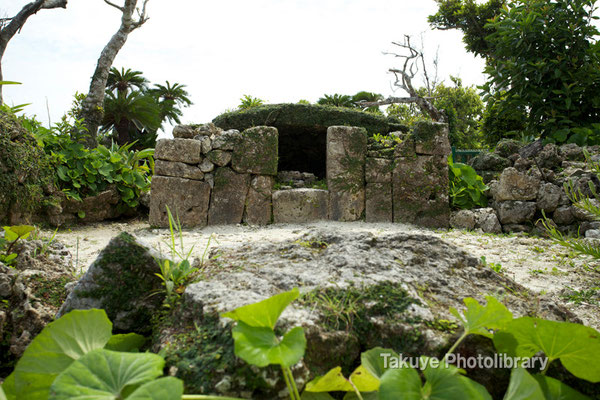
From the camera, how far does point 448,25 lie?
1686 centimetres

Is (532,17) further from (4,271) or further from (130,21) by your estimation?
(130,21)

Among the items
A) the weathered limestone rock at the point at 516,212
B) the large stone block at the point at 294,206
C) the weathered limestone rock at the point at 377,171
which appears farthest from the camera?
the weathered limestone rock at the point at 377,171

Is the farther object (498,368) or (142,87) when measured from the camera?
(142,87)

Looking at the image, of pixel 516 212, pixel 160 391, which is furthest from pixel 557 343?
pixel 516 212

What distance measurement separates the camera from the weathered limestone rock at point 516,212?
584 cm

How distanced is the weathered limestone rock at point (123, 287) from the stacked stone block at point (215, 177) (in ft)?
14.6

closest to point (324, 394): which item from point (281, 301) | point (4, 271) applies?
point (281, 301)

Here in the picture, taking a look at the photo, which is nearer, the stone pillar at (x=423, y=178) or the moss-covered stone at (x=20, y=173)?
the moss-covered stone at (x=20, y=173)

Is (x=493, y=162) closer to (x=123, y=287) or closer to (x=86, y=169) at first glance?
(x=86, y=169)

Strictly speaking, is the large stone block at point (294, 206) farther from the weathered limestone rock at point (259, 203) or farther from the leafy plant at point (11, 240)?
the leafy plant at point (11, 240)

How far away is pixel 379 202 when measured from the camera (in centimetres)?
622

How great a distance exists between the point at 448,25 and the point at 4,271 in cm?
1863

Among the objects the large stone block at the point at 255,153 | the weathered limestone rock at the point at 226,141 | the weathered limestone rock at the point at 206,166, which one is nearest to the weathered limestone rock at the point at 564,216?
the large stone block at the point at 255,153

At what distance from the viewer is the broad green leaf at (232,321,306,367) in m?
0.89
